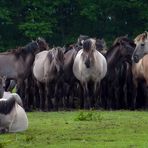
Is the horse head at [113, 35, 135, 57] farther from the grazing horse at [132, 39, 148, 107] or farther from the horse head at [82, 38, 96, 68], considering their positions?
the horse head at [82, 38, 96, 68]

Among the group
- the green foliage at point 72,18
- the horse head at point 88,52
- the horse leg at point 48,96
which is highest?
the green foliage at point 72,18

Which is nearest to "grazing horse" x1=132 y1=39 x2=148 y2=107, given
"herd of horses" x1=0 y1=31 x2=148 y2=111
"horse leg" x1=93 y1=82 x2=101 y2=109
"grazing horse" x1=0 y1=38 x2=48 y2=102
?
"herd of horses" x1=0 y1=31 x2=148 y2=111

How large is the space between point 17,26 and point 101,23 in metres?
6.09

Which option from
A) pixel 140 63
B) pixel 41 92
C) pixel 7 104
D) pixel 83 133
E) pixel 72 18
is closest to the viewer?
pixel 7 104

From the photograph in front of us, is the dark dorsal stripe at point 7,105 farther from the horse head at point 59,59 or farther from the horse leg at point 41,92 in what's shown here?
the horse leg at point 41,92

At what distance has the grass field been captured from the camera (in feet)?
41.1

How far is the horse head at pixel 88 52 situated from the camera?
2188 centimetres

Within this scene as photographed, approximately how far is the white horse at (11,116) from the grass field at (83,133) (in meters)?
0.23

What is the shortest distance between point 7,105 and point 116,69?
10313 mm

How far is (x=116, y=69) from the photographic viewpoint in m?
23.9

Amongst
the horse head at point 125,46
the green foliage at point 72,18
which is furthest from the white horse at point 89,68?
the green foliage at point 72,18

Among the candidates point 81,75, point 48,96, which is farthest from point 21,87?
point 81,75

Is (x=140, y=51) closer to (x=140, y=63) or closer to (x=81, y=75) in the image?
(x=140, y=63)

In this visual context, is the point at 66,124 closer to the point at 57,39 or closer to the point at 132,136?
the point at 132,136
